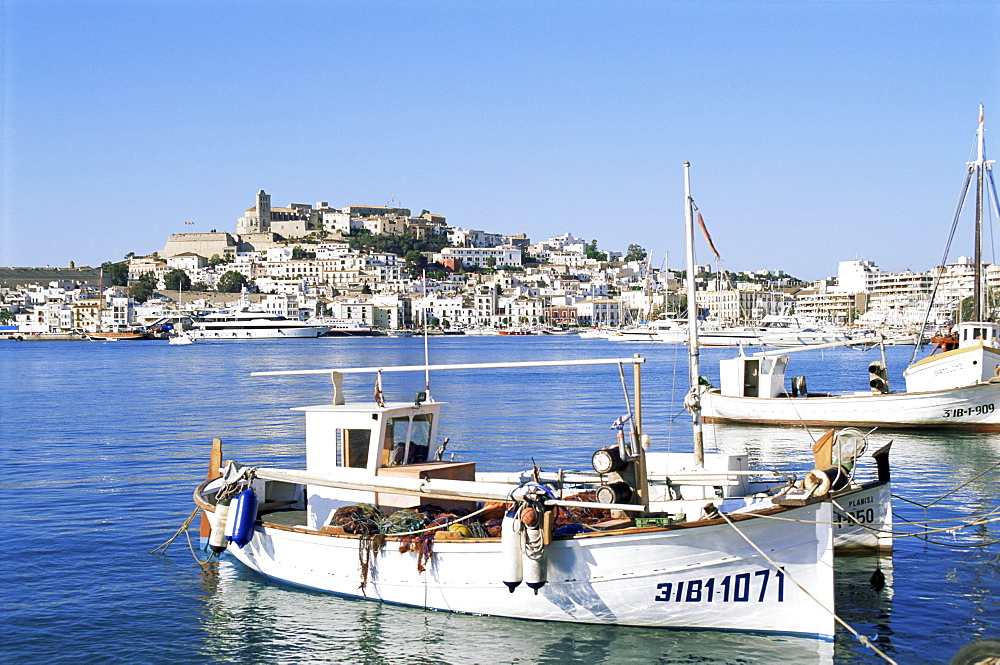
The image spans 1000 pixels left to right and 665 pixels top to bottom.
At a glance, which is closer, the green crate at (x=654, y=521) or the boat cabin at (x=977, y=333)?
the green crate at (x=654, y=521)

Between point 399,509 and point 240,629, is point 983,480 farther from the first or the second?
point 240,629

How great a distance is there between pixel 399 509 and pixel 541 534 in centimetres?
293

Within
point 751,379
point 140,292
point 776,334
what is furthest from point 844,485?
point 140,292

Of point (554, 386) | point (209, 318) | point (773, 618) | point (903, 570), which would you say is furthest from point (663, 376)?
point (209, 318)

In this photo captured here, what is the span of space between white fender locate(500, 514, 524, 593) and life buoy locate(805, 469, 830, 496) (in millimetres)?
3124

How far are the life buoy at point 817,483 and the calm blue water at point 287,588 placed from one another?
1.78 m

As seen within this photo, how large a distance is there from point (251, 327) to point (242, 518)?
485 ft

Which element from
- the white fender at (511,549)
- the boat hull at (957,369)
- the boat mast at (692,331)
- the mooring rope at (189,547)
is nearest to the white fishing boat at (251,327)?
the boat hull at (957,369)

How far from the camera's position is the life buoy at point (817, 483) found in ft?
33.8

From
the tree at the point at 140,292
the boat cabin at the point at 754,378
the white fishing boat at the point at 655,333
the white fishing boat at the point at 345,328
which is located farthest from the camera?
the tree at the point at 140,292

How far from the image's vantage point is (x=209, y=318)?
16188 centimetres

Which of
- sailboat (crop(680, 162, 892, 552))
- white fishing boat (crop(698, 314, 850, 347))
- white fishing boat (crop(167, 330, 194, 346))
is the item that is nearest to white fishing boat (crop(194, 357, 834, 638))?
sailboat (crop(680, 162, 892, 552))

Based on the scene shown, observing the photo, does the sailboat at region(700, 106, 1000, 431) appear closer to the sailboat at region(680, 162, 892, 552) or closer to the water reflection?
the sailboat at region(680, 162, 892, 552)

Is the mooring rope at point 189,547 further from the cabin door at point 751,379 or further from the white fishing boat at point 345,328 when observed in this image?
the white fishing boat at point 345,328
